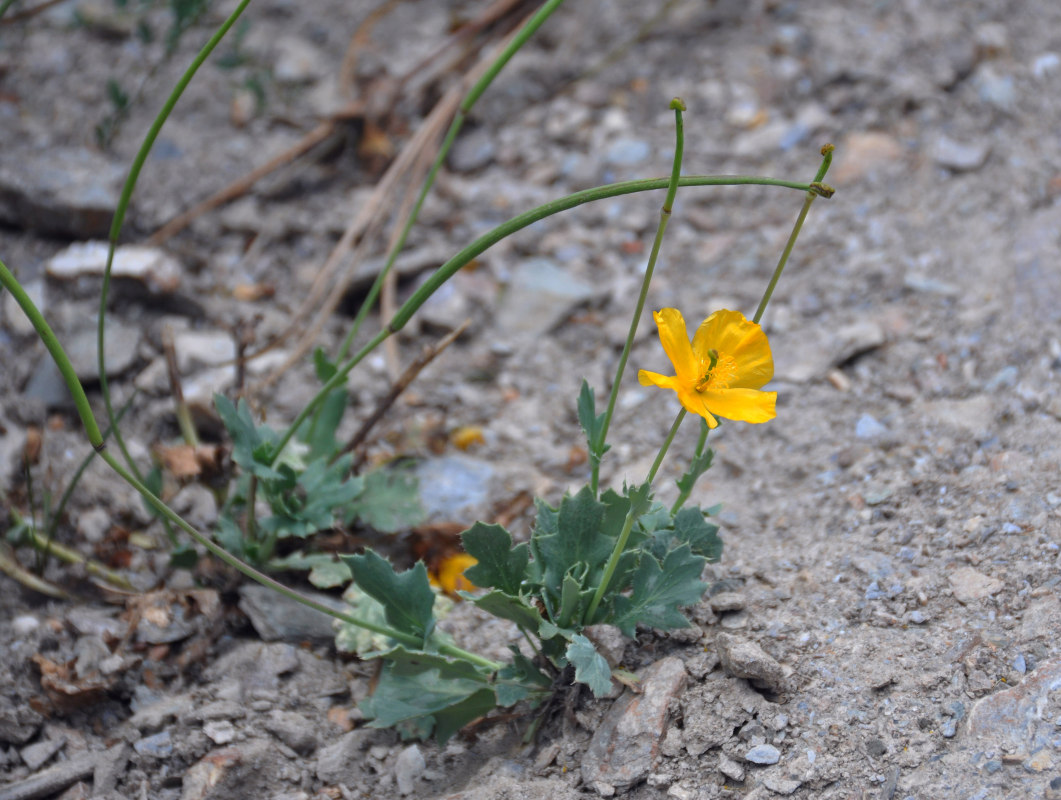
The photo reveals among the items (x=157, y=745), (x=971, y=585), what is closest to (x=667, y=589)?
(x=971, y=585)

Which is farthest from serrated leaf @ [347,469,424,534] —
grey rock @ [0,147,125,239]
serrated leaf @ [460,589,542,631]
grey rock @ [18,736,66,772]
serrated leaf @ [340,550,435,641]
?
grey rock @ [0,147,125,239]

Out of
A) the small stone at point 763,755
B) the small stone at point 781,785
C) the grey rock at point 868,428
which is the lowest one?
the small stone at point 781,785

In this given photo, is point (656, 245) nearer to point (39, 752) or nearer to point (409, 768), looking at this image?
point (409, 768)

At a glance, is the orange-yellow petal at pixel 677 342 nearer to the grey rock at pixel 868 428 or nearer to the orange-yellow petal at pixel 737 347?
the orange-yellow petal at pixel 737 347

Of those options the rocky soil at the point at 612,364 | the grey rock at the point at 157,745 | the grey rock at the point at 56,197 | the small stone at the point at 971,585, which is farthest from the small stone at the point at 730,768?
the grey rock at the point at 56,197

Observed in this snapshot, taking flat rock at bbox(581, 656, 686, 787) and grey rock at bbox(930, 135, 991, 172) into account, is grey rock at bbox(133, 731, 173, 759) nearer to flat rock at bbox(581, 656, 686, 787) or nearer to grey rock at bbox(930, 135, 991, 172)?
flat rock at bbox(581, 656, 686, 787)

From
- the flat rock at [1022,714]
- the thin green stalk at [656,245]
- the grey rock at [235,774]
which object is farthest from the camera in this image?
the grey rock at [235,774]
